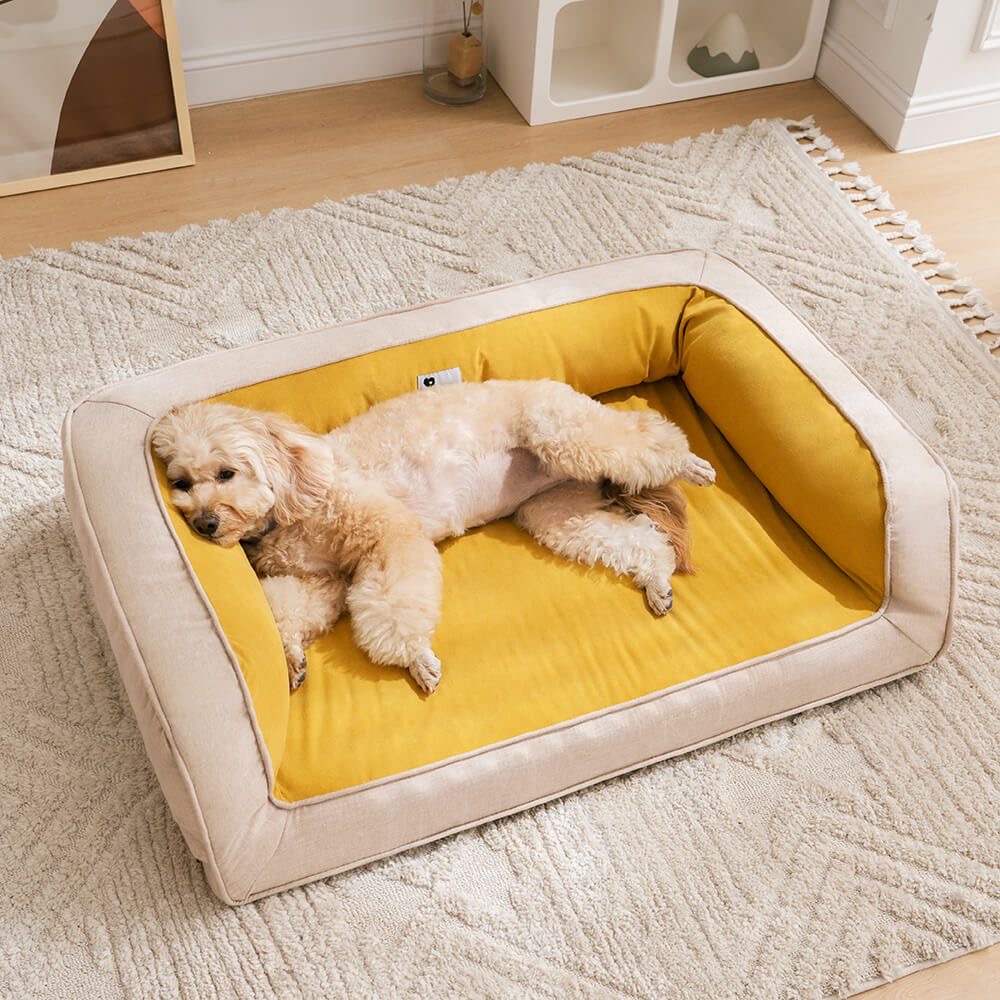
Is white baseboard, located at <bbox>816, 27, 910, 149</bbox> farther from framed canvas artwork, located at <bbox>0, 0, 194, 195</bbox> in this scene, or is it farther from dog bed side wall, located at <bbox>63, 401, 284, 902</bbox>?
dog bed side wall, located at <bbox>63, 401, 284, 902</bbox>

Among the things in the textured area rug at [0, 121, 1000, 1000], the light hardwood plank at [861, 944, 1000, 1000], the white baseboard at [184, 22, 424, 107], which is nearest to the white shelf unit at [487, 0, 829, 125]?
the white baseboard at [184, 22, 424, 107]

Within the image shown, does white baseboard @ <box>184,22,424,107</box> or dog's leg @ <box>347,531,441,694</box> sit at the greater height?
white baseboard @ <box>184,22,424,107</box>

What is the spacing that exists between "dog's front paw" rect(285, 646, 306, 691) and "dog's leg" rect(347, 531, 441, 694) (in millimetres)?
95

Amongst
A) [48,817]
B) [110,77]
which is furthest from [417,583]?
[110,77]

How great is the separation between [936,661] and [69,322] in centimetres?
193

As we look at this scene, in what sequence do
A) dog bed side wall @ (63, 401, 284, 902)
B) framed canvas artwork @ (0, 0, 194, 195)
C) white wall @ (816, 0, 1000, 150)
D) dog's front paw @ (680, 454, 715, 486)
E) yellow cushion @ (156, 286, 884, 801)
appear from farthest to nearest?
white wall @ (816, 0, 1000, 150) → framed canvas artwork @ (0, 0, 194, 195) → dog's front paw @ (680, 454, 715, 486) → yellow cushion @ (156, 286, 884, 801) → dog bed side wall @ (63, 401, 284, 902)

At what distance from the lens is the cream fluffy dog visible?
71.5 inches

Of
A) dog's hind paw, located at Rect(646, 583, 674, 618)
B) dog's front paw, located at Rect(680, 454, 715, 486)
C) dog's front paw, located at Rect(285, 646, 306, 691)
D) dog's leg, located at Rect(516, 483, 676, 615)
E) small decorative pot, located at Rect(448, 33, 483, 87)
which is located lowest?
dog's front paw, located at Rect(285, 646, 306, 691)

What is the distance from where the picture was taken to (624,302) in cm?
224

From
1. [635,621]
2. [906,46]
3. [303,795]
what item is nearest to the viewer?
[303,795]

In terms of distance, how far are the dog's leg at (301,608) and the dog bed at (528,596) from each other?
3 cm

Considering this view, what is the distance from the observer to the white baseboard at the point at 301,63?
124 inches

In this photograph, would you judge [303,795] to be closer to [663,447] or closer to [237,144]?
[663,447]

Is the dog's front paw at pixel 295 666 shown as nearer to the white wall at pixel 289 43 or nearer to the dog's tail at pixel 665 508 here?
the dog's tail at pixel 665 508
